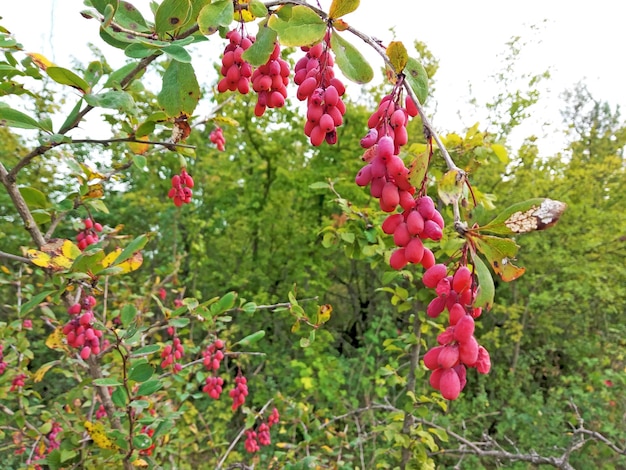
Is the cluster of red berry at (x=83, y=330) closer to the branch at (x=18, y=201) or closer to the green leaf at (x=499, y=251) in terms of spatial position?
the branch at (x=18, y=201)

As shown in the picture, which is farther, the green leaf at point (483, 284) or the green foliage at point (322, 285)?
the green foliage at point (322, 285)

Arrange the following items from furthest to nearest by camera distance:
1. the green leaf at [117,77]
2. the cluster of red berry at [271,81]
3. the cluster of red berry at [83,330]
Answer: the cluster of red berry at [83,330], the green leaf at [117,77], the cluster of red berry at [271,81]

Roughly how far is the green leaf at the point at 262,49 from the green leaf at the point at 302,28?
5 cm

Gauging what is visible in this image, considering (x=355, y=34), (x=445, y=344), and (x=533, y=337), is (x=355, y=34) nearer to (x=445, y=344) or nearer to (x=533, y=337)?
(x=445, y=344)

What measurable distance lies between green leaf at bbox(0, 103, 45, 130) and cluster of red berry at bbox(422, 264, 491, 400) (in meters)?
0.95

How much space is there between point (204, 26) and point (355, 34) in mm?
233

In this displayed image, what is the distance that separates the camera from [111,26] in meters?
0.68

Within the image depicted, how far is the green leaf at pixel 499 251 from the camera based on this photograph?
0.57 metres

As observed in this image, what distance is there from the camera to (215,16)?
2.11 ft

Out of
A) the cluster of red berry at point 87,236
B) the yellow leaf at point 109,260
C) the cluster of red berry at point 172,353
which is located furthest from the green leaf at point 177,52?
the cluster of red berry at point 172,353

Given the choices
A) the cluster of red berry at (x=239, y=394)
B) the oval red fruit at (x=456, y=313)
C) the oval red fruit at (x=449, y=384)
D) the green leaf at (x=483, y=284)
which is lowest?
the cluster of red berry at (x=239, y=394)

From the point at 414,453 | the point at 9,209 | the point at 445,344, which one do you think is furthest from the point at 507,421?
the point at 9,209

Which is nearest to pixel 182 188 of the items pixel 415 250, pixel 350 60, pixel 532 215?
pixel 350 60

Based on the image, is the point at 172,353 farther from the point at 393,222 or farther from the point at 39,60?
the point at 393,222
